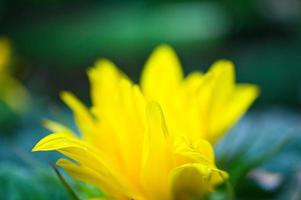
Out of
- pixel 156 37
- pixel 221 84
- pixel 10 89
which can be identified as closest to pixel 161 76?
pixel 221 84

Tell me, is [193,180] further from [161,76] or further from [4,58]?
[4,58]

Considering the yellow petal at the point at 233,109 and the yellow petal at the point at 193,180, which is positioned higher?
the yellow petal at the point at 233,109

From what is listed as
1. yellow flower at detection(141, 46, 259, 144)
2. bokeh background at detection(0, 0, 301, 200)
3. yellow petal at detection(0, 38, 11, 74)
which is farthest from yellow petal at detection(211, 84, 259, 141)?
bokeh background at detection(0, 0, 301, 200)

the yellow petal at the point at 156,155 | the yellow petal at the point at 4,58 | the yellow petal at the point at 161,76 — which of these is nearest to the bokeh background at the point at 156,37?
the yellow petal at the point at 4,58

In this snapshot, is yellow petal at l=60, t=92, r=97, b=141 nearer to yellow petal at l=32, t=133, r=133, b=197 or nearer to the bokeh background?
yellow petal at l=32, t=133, r=133, b=197

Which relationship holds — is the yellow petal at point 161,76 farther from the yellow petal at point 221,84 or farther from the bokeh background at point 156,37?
the bokeh background at point 156,37

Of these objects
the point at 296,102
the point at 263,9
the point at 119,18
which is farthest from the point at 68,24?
the point at 296,102
